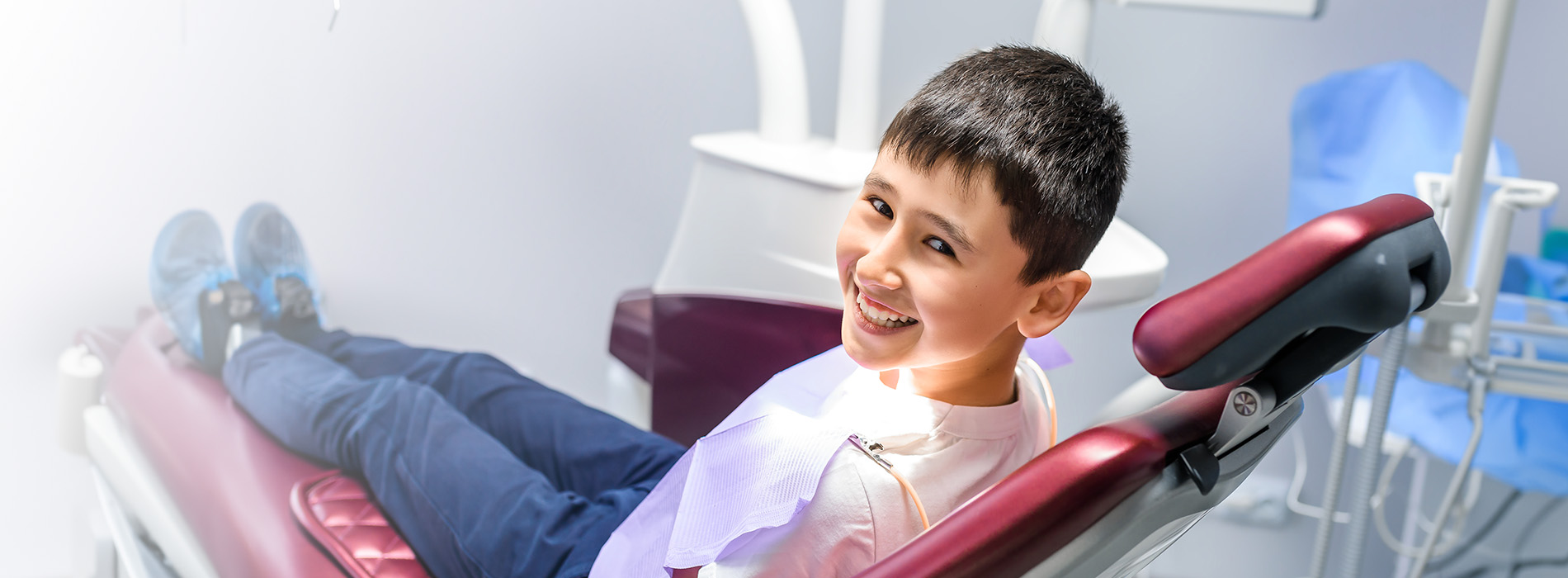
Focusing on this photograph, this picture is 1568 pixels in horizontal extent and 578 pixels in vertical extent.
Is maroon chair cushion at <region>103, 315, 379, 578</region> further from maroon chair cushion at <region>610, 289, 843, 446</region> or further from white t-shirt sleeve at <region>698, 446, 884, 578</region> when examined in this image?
white t-shirt sleeve at <region>698, 446, 884, 578</region>

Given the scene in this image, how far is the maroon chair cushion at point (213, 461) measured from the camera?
3.68 ft

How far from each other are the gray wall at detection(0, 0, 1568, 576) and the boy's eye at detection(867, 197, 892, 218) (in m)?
0.89

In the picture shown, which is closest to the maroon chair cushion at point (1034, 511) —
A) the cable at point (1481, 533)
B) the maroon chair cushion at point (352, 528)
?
the maroon chair cushion at point (352, 528)

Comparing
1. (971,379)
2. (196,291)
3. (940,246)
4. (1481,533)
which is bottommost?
(1481,533)

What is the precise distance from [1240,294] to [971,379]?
27cm

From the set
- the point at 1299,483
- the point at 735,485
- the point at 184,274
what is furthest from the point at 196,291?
the point at 1299,483

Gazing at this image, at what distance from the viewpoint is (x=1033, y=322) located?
0.79 meters

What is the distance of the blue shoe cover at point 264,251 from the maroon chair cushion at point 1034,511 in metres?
1.07

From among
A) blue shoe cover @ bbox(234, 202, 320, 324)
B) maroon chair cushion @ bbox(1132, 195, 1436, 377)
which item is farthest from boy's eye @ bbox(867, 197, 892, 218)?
blue shoe cover @ bbox(234, 202, 320, 324)

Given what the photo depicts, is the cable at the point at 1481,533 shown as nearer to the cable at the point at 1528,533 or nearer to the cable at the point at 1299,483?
the cable at the point at 1528,533

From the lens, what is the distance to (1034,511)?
637 mm

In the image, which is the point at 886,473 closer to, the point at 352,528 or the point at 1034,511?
the point at 1034,511

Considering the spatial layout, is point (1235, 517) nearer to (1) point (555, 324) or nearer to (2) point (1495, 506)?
(2) point (1495, 506)

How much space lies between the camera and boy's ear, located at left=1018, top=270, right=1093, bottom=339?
766 millimetres
